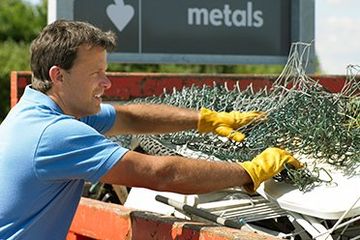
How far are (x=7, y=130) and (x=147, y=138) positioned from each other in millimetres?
844

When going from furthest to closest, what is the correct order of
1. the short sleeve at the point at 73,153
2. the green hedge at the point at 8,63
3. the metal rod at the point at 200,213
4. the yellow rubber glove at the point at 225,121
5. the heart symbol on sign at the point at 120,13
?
the green hedge at the point at 8,63
the heart symbol on sign at the point at 120,13
the yellow rubber glove at the point at 225,121
the metal rod at the point at 200,213
the short sleeve at the point at 73,153

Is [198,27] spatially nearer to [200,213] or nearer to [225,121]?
[225,121]

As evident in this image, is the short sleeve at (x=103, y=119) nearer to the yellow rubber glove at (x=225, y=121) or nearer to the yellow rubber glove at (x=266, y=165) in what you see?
the yellow rubber glove at (x=225, y=121)

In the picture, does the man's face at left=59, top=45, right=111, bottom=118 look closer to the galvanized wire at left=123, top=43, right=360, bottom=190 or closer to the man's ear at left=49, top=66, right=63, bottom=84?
the man's ear at left=49, top=66, right=63, bottom=84

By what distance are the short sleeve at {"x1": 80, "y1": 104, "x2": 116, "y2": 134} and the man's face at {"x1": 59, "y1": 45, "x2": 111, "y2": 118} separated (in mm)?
405

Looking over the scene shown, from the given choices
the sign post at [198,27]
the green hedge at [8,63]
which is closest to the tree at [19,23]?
the green hedge at [8,63]

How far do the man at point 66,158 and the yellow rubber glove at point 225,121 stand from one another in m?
0.43

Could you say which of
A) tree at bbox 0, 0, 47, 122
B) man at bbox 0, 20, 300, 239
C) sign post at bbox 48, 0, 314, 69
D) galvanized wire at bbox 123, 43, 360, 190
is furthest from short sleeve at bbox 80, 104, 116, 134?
tree at bbox 0, 0, 47, 122

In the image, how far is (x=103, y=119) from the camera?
3.12 meters

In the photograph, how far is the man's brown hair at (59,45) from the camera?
2615mm

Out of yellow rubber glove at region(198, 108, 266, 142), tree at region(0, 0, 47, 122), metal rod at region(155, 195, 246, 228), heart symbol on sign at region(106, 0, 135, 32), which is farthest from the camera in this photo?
tree at region(0, 0, 47, 122)

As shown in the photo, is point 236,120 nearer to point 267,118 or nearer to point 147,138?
point 267,118

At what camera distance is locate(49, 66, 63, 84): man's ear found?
262 centimetres

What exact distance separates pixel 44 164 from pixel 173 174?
0.37 m
